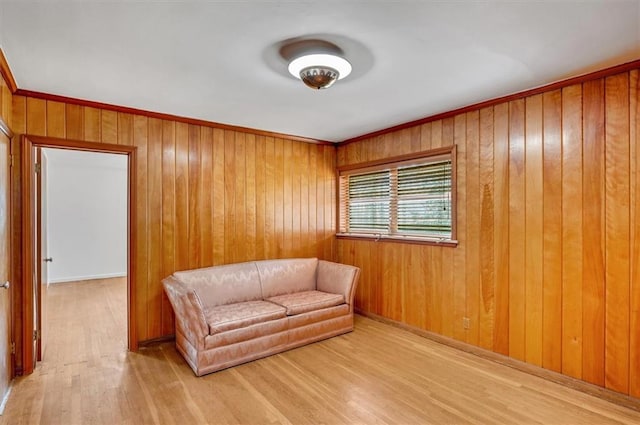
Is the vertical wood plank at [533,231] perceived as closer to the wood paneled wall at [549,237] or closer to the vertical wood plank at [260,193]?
the wood paneled wall at [549,237]

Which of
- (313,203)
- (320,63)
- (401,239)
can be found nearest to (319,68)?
(320,63)

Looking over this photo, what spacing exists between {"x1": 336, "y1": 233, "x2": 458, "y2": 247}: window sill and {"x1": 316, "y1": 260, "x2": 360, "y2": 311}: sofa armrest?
56 cm

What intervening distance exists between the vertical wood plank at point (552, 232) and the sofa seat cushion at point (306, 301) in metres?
2.01

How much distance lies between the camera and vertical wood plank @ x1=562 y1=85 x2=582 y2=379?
269 centimetres

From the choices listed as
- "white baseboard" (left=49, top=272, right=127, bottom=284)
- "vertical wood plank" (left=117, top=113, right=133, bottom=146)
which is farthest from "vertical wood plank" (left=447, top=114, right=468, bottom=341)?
"white baseboard" (left=49, top=272, right=127, bottom=284)

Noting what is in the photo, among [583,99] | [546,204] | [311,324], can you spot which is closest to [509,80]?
[583,99]

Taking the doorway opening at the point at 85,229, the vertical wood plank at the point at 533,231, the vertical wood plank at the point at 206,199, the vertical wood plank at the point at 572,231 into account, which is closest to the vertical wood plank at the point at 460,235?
the vertical wood plank at the point at 533,231

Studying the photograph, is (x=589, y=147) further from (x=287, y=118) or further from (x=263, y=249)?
(x=263, y=249)

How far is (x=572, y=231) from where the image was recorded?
2727 millimetres

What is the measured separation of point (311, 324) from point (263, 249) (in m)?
1.26

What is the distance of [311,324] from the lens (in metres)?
3.62

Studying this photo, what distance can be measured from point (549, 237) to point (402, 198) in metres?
1.66

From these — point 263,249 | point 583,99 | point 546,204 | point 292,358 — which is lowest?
point 292,358

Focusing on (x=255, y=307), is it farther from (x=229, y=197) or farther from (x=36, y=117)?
(x=36, y=117)
